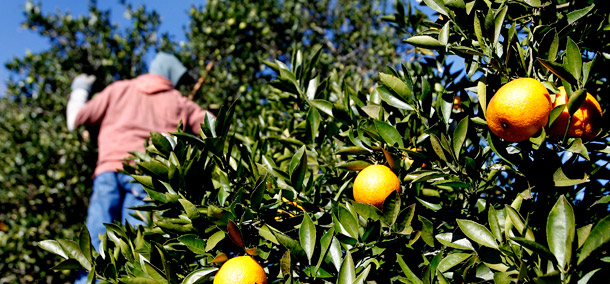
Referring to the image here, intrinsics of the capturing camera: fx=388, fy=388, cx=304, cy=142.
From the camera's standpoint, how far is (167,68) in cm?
342

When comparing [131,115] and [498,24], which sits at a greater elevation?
[498,24]

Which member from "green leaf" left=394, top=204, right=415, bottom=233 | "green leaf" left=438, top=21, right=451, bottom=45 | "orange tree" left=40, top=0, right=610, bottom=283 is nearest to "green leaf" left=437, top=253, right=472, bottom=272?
"orange tree" left=40, top=0, right=610, bottom=283

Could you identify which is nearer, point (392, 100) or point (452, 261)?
point (452, 261)

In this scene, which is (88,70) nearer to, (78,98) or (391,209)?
(78,98)

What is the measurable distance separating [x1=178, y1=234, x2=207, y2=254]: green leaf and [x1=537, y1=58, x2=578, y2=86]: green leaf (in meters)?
0.91

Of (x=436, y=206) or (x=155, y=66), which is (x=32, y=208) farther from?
(x=436, y=206)

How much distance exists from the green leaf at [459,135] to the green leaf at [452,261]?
24cm

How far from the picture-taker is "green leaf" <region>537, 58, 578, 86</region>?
87cm

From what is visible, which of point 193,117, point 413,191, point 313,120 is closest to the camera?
point 413,191

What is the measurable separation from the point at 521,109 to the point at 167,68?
313 centimetres

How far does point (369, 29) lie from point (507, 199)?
3863 mm

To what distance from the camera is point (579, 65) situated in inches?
34.1

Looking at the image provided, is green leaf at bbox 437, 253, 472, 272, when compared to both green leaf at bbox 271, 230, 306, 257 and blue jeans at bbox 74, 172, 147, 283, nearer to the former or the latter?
green leaf at bbox 271, 230, 306, 257

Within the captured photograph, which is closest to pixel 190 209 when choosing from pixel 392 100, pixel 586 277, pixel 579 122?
pixel 392 100
